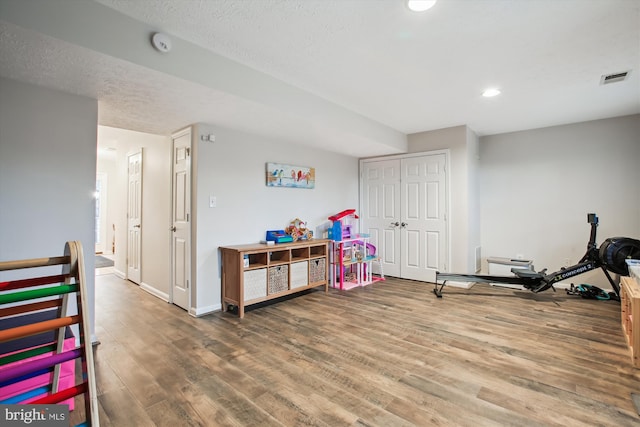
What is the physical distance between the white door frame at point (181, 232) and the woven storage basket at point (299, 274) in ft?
4.06

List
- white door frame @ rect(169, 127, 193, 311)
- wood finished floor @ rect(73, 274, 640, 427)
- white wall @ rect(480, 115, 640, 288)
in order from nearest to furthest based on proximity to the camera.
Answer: wood finished floor @ rect(73, 274, 640, 427), white door frame @ rect(169, 127, 193, 311), white wall @ rect(480, 115, 640, 288)

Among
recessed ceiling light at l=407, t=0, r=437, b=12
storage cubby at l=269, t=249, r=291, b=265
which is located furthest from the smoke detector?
storage cubby at l=269, t=249, r=291, b=265

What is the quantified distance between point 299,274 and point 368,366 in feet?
Result: 6.24

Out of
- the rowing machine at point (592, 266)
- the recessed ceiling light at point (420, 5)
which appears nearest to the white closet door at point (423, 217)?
the rowing machine at point (592, 266)

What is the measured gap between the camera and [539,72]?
2834 mm

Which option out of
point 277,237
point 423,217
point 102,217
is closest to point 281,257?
point 277,237

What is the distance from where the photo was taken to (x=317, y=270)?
4.31 metres

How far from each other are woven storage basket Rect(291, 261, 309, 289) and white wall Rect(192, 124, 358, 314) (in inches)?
24.3

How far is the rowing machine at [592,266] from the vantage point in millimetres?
3627

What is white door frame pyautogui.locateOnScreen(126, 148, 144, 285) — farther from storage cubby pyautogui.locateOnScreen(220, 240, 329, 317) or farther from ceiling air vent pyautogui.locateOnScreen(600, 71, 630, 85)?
ceiling air vent pyautogui.locateOnScreen(600, 71, 630, 85)

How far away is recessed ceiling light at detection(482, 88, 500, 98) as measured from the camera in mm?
3250

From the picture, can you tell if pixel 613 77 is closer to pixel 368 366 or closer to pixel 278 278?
pixel 368 366

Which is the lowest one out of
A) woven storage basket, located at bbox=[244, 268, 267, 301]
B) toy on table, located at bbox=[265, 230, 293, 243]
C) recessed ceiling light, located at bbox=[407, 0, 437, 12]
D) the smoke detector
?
woven storage basket, located at bbox=[244, 268, 267, 301]

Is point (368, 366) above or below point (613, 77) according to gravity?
below
